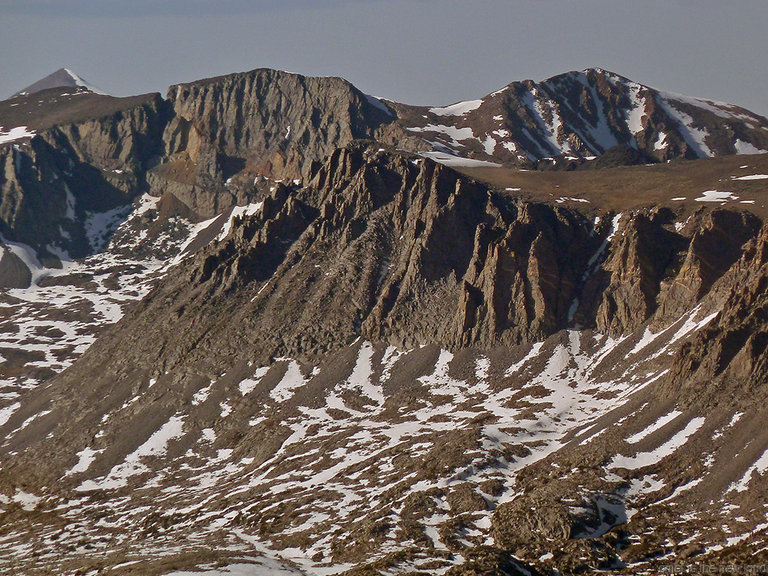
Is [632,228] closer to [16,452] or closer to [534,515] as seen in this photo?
[534,515]

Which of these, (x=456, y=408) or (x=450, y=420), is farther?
(x=456, y=408)

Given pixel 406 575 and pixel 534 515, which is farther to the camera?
pixel 534 515

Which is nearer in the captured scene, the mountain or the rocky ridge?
the mountain

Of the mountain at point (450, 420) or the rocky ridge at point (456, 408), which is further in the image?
the rocky ridge at point (456, 408)

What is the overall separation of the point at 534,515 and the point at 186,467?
67.8 meters

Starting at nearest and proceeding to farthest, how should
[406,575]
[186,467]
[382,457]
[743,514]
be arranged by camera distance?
1. [406,575]
2. [743,514]
3. [382,457]
4. [186,467]

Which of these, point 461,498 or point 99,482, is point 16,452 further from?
point 461,498

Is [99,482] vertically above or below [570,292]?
below

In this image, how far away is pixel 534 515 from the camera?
365ft

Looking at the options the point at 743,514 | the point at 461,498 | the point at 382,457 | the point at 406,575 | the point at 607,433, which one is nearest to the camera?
the point at 406,575

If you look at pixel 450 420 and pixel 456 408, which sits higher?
pixel 456 408

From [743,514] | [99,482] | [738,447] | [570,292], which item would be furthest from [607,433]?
[99,482]

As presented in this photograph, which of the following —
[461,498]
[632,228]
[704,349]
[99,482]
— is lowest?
[99,482]

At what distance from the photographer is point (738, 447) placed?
11662 cm
